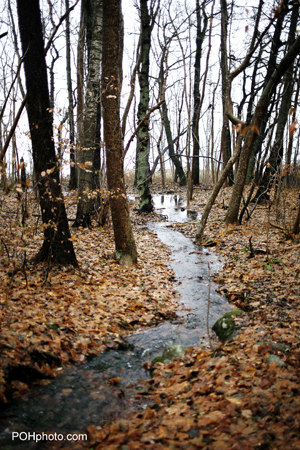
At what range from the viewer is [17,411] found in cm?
282

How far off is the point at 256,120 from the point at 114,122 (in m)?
5.12

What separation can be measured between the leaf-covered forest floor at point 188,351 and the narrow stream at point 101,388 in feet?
0.58

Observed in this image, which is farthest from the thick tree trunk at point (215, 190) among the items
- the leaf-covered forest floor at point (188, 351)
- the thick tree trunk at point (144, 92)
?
the thick tree trunk at point (144, 92)

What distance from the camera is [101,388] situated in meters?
3.40

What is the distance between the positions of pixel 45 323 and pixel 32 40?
5056 mm

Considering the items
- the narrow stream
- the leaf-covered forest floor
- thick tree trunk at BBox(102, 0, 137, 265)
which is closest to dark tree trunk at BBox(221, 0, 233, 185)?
thick tree trunk at BBox(102, 0, 137, 265)

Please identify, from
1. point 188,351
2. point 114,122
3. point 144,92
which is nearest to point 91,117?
point 114,122

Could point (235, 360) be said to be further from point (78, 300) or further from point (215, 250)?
point (215, 250)

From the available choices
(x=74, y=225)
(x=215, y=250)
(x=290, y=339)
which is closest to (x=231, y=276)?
(x=215, y=250)

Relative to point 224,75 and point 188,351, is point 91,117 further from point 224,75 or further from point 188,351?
point 224,75

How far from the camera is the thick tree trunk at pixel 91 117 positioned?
30.2ft

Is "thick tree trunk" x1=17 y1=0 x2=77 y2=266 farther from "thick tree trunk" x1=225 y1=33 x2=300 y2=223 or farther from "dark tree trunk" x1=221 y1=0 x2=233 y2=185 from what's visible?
"dark tree trunk" x1=221 y1=0 x2=233 y2=185

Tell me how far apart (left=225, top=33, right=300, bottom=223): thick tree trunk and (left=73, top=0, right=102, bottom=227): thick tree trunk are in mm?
5033

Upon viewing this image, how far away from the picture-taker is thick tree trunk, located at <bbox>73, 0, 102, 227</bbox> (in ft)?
30.2
